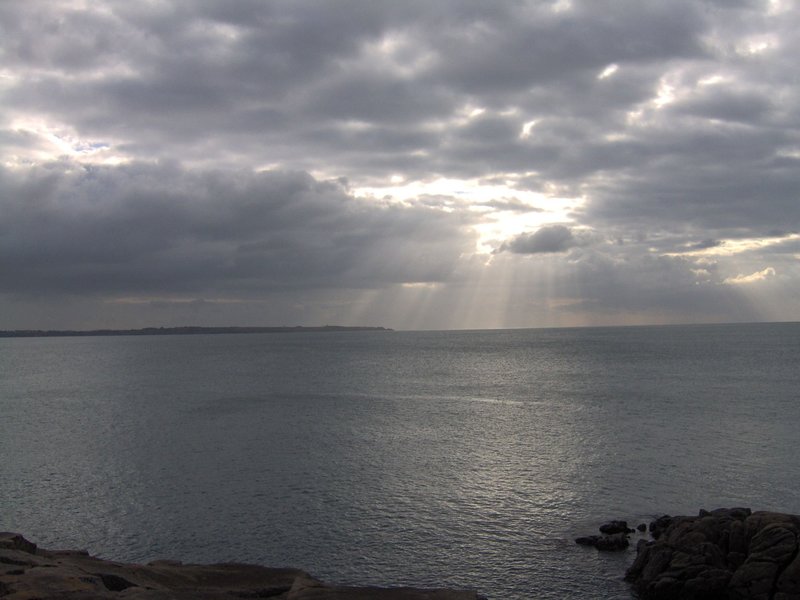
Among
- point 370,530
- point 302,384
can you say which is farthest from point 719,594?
point 302,384

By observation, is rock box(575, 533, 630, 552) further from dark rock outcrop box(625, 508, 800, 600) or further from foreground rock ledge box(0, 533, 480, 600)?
foreground rock ledge box(0, 533, 480, 600)

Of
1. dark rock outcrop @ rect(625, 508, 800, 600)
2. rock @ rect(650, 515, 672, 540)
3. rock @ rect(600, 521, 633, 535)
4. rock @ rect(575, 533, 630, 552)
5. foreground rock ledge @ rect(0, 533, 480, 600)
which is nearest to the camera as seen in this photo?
foreground rock ledge @ rect(0, 533, 480, 600)

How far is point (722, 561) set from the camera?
27422 millimetres

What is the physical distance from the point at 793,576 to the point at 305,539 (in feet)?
75.7

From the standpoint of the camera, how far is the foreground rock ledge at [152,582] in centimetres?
2069

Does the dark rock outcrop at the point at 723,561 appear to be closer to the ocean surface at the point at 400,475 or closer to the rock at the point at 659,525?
the ocean surface at the point at 400,475

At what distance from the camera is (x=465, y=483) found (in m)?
44.6

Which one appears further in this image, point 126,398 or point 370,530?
point 126,398

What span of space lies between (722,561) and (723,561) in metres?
0.10

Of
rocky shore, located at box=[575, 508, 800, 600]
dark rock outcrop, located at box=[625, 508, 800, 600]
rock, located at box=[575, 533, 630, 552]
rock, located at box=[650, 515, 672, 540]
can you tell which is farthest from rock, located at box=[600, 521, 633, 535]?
dark rock outcrop, located at box=[625, 508, 800, 600]

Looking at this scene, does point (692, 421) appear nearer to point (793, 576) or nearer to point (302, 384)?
point (793, 576)

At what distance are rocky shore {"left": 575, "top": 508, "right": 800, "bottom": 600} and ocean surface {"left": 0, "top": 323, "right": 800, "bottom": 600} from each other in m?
1.90

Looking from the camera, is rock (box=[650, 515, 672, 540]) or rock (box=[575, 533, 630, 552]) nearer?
rock (box=[575, 533, 630, 552])

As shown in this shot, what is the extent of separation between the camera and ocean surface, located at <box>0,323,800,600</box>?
105ft
